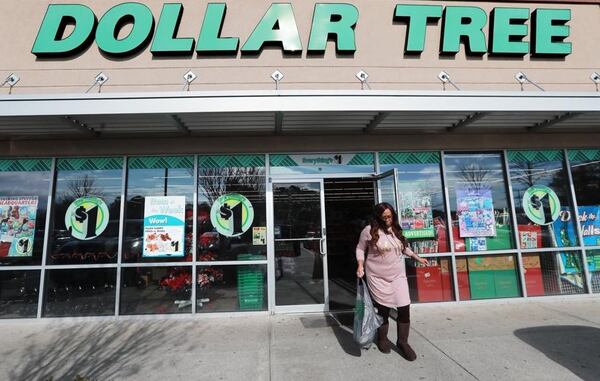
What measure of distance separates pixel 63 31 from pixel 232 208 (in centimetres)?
440

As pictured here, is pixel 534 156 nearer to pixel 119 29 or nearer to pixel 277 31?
pixel 277 31

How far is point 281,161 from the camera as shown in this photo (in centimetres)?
670

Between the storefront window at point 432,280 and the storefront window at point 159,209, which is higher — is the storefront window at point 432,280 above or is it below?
below

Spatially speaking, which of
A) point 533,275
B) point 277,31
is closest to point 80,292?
point 277,31

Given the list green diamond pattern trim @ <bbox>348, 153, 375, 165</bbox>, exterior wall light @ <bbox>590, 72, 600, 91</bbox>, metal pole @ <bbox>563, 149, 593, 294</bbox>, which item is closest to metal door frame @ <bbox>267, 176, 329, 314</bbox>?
green diamond pattern trim @ <bbox>348, 153, 375, 165</bbox>

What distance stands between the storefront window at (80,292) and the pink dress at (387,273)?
4397 millimetres

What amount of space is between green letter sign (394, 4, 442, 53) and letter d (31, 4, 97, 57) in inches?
219

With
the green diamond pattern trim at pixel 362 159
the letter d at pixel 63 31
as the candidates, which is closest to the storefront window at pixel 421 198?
the green diamond pattern trim at pixel 362 159

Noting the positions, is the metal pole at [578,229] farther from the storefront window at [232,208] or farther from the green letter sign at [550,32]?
the storefront window at [232,208]

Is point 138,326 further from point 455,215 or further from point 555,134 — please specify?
point 555,134

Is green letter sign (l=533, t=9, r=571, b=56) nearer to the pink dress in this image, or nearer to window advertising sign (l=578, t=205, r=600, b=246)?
window advertising sign (l=578, t=205, r=600, b=246)

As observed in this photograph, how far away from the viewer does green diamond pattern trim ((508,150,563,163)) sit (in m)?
7.12

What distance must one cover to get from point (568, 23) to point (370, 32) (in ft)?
13.3

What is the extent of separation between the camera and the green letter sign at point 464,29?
6.99m
